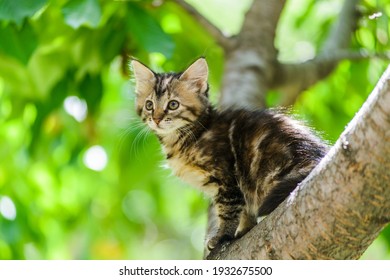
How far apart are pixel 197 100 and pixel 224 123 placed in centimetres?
19

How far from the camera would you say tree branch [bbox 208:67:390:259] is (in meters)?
2.38

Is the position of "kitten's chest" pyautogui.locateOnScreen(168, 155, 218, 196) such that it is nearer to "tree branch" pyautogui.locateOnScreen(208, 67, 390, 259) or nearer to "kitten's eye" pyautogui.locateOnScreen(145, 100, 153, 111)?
"kitten's eye" pyautogui.locateOnScreen(145, 100, 153, 111)

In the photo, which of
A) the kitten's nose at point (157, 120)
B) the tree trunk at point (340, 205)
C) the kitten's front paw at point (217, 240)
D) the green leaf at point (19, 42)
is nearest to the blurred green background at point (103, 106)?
the green leaf at point (19, 42)

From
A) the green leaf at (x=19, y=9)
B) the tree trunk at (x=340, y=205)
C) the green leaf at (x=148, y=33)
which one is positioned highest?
the tree trunk at (x=340, y=205)

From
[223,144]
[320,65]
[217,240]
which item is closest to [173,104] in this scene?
[223,144]

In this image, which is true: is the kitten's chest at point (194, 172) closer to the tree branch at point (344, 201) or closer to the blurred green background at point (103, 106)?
the blurred green background at point (103, 106)

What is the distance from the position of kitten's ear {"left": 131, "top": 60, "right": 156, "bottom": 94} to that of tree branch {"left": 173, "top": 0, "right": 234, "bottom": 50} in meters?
0.70

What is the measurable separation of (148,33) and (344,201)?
1.85 metres

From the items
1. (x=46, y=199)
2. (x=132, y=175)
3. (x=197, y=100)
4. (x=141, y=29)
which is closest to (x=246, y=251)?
(x=197, y=100)

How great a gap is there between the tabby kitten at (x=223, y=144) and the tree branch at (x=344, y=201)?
367 millimetres

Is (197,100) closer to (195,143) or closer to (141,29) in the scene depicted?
(195,143)

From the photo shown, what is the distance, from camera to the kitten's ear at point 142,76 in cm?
391

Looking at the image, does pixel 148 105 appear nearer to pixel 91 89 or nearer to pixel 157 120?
pixel 157 120

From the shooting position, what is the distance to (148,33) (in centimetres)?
405
